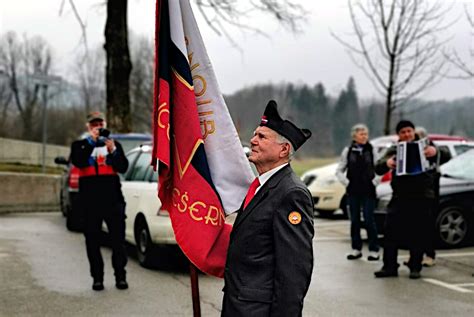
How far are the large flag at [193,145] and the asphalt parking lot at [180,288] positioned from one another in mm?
3022

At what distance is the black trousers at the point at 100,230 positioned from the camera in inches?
320

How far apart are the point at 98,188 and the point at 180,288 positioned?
1438 millimetres

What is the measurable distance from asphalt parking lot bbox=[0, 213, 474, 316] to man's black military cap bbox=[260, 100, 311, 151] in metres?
3.76

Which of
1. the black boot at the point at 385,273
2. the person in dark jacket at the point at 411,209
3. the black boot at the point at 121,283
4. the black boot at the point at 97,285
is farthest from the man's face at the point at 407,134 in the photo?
the black boot at the point at 97,285

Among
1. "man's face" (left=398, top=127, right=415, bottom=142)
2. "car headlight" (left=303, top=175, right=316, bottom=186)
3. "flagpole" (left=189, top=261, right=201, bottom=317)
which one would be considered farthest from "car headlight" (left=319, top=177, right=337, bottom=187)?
"flagpole" (left=189, top=261, right=201, bottom=317)

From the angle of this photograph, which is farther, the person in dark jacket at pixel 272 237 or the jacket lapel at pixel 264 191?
the jacket lapel at pixel 264 191

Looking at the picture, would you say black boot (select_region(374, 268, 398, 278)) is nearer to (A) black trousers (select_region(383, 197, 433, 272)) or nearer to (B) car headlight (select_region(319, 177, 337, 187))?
(A) black trousers (select_region(383, 197, 433, 272))

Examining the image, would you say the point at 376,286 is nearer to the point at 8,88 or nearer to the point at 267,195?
the point at 267,195

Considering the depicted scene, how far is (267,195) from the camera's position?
151 inches

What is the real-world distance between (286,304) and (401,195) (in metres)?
5.76

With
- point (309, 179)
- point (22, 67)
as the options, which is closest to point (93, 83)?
point (22, 67)

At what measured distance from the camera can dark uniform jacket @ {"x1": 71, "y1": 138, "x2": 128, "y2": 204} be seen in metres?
8.15

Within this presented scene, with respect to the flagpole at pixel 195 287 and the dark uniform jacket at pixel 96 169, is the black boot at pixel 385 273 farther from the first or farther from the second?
the flagpole at pixel 195 287

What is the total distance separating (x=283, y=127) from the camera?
154 inches
